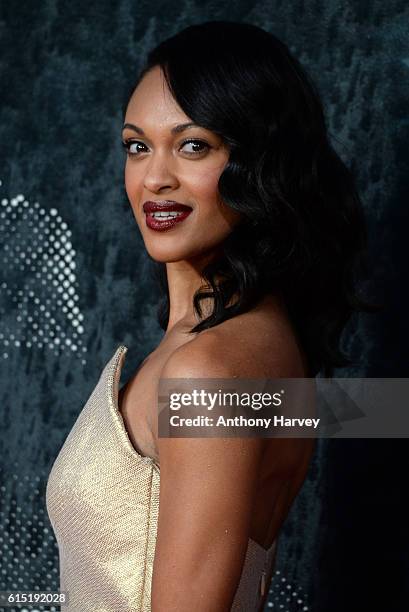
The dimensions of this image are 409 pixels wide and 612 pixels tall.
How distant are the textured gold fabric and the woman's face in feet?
0.79

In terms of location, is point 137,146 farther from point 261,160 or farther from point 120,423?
point 120,423

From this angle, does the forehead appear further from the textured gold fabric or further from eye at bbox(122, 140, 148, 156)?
the textured gold fabric

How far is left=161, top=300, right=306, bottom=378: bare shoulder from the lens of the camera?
1.16 meters

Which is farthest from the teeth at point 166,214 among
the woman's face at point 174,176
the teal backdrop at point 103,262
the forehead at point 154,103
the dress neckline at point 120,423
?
the teal backdrop at point 103,262

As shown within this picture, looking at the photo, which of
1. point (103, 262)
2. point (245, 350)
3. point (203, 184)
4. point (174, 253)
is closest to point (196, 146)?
point (203, 184)

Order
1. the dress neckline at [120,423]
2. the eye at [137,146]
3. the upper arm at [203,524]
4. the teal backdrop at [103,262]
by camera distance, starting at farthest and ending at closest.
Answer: the teal backdrop at [103,262]
the eye at [137,146]
the dress neckline at [120,423]
the upper arm at [203,524]

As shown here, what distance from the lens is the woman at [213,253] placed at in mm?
1284

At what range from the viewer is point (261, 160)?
1.30m

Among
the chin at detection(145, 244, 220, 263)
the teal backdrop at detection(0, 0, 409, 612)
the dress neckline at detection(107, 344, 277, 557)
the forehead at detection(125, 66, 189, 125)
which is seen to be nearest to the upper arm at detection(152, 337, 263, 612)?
the dress neckline at detection(107, 344, 277, 557)

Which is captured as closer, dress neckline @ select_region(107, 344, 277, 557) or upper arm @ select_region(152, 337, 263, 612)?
upper arm @ select_region(152, 337, 263, 612)

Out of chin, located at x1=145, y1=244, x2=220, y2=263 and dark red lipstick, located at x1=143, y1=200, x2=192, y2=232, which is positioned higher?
dark red lipstick, located at x1=143, y1=200, x2=192, y2=232

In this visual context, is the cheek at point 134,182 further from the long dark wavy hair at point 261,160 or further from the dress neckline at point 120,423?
the dress neckline at point 120,423

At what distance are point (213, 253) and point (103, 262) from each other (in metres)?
0.96

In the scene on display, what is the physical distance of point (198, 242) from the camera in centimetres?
135
